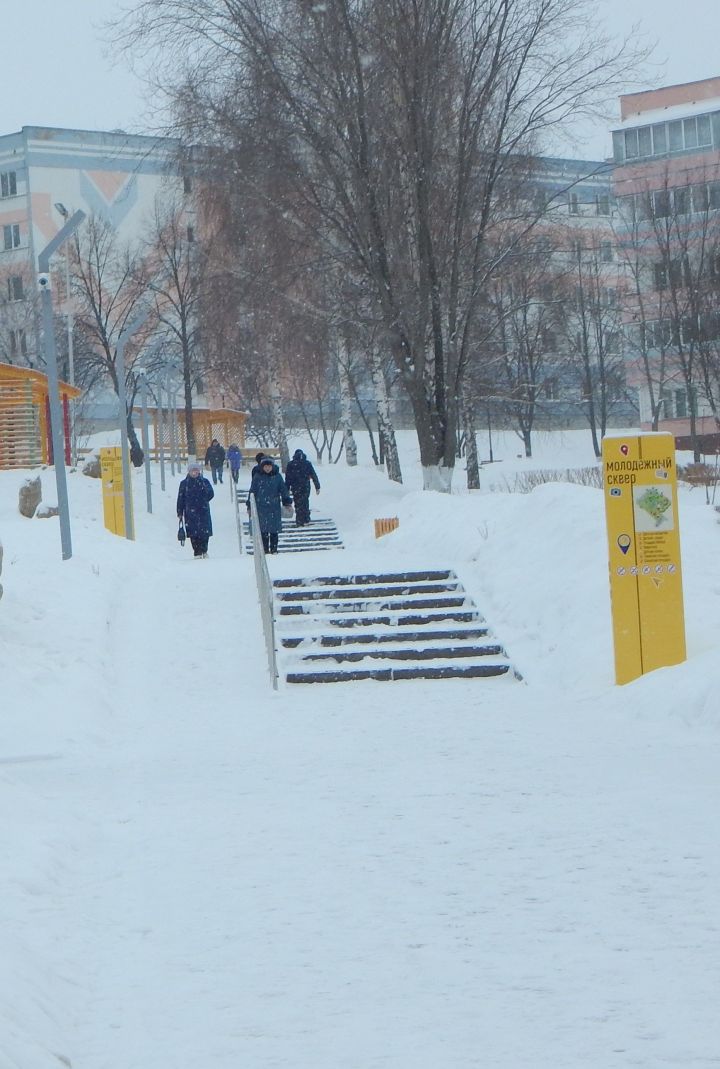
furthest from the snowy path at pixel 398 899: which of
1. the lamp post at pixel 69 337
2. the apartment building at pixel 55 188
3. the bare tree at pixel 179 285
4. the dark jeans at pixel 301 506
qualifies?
the apartment building at pixel 55 188

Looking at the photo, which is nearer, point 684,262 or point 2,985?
point 2,985

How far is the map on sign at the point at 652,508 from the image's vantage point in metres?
9.83

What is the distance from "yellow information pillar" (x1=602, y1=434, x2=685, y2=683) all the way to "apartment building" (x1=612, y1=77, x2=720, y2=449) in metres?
36.5

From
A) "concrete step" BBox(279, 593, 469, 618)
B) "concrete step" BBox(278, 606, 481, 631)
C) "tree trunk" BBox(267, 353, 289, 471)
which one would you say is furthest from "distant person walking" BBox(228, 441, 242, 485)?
"concrete step" BBox(278, 606, 481, 631)

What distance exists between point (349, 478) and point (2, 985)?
113 ft

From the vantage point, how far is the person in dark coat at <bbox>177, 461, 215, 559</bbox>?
74.3ft

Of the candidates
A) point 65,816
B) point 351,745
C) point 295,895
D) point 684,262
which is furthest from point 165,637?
point 684,262

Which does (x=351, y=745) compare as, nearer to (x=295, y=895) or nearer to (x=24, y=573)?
(x=295, y=895)

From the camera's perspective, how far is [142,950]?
16.2 ft

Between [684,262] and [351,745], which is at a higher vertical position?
[684,262]

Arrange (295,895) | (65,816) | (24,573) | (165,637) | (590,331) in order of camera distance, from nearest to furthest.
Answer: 1. (295,895)
2. (65,816)
3. (165,637)
4. (24,573)
5. (590,331)

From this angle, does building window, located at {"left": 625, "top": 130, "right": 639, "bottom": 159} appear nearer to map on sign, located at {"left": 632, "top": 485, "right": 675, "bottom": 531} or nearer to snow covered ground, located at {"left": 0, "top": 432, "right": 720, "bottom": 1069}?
snow covered ground, located at {"left": 0, "top": 432, "right": 720, "bottom": 1069}

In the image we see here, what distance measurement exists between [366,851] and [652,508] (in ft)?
14.4

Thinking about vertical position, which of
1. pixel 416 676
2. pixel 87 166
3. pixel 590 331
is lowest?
pixel 416 676
